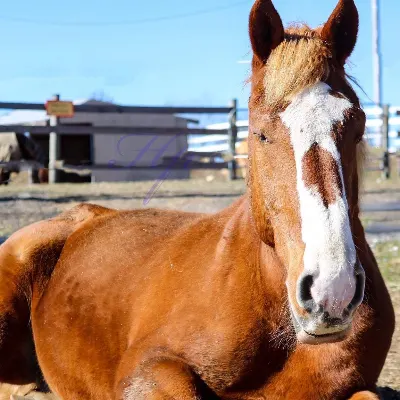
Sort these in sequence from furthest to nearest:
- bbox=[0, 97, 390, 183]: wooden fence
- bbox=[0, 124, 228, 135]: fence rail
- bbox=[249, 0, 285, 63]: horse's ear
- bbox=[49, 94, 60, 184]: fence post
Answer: bbox=[49, 94, 60, 184]: fence post → bbox=[0, 97, 390, 183]: wooden fence → bbox=[0, 124, 228, 135]: fence rail → bbox=[249, 0, 285, 63]: horse's ear

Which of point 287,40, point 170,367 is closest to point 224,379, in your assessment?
point 170,367

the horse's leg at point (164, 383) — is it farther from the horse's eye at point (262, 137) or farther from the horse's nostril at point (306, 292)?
the horse's eye at point (262, 137)

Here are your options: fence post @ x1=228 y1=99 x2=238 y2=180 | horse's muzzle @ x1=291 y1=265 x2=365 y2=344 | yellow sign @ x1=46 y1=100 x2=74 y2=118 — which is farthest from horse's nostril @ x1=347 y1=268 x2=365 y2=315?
fence post @ x1=228 y1=99 x2=238 y2=180

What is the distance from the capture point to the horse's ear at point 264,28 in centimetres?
307

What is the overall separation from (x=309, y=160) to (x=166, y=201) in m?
10.3

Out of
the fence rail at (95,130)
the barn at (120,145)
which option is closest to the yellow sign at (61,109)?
the fence rail at (95,130)

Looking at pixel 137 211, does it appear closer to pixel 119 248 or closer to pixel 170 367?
pixel 119 248

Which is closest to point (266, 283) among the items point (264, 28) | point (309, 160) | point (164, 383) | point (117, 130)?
point (164, 383)

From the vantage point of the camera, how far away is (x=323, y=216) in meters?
2.59

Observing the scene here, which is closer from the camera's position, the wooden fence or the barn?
the wooden fence

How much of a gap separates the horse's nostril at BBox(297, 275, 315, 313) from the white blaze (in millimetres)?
28

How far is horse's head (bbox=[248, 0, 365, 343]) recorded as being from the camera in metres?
2.50

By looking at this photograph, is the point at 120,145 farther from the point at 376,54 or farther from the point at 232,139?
the point at 376,54

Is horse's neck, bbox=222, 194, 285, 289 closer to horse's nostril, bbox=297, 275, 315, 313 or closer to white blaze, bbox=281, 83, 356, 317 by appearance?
white blaze, bbox=281, 83, 356, 317
